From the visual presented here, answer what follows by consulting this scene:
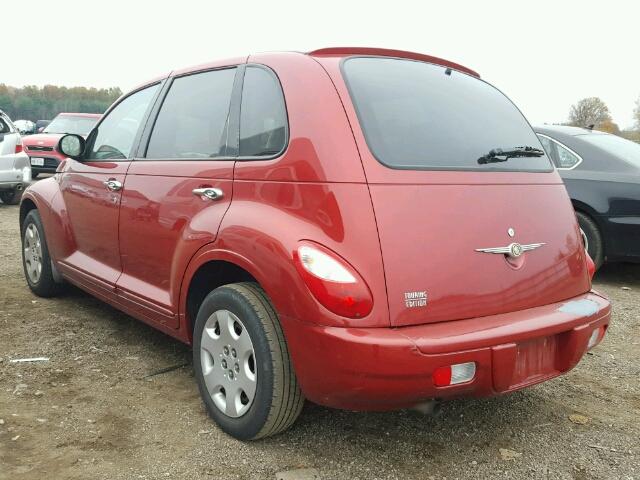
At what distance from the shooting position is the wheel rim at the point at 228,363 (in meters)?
2.60

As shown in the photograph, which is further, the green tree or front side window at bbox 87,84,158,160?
the green tree

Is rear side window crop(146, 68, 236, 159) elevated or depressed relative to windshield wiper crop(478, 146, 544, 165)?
elevated

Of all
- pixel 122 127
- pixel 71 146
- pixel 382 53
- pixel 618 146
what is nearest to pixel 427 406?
pixel 382 53

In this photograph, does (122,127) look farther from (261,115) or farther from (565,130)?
(565,130)

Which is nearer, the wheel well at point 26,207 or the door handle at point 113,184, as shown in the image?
the door handle at point 113,184

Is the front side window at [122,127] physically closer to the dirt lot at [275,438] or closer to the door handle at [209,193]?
the door handle at [209,193]

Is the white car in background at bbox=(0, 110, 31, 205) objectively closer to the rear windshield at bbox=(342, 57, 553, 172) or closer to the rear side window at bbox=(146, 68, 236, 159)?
the rear side window at bbox=(146, 68, 236, 159)

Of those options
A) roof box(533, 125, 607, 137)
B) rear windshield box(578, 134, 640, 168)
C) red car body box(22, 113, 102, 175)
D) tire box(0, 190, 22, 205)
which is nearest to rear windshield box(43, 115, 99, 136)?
red car body box(22, 113, 102, 175)

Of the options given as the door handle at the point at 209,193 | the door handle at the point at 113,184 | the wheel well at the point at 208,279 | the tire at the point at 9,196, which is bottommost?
the tire at the point at 9,196

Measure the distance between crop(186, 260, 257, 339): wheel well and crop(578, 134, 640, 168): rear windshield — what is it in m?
4.48

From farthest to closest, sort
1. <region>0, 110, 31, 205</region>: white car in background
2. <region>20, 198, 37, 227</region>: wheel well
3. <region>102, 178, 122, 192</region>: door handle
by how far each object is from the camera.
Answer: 1. <region>0, 110, 31, 205</region>: white car in background
2. <region>20, 198, 37, 227</region>: wheel well
3. <region>102, 178, 122, 192</region>: door handle

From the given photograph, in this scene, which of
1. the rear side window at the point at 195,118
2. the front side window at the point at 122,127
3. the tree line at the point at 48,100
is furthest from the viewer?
the tree line at the point at 48,100

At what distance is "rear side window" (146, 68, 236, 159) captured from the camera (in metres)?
3.07

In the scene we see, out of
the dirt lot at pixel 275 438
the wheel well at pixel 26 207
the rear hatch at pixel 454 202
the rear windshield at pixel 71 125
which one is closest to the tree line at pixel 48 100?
the rear windshield at pixel 71 125
